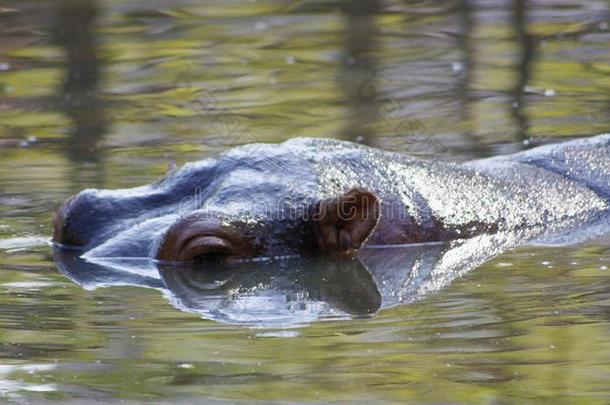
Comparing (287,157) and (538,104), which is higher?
(287,157)

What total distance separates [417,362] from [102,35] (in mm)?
9278

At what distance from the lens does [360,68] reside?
11984 millimetres

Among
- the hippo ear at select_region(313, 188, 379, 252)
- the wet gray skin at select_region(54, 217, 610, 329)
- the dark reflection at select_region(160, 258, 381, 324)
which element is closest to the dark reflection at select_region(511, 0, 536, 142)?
the wet gray skin at select_region(54, 217, 610, 329)

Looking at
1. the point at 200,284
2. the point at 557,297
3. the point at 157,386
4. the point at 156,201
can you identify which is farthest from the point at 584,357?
the point at 156,201

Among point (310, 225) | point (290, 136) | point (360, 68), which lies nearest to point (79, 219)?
point (310, 225)

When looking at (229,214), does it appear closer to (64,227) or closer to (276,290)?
(276,290)

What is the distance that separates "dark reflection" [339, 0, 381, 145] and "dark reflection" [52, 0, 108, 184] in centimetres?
160

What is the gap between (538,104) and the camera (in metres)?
10.3

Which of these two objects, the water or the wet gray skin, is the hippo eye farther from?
the water

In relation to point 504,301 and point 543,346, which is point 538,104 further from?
point 543,346

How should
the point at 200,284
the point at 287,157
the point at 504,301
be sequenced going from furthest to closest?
the point at 287,157 → the point at 200,284 → the point at 504,301

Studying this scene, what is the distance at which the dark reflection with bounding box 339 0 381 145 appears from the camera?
10016 millimetres

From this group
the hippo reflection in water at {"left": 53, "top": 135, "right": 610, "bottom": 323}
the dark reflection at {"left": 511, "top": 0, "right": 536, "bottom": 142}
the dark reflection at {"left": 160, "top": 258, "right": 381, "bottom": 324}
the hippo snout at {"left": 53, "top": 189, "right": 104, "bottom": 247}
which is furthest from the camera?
the dark reflection at {"left": 511, "top": 0, "right": 536, "bottom": 142}

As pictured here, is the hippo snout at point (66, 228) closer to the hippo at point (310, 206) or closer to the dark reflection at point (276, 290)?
the hippo at point (310, 206)
